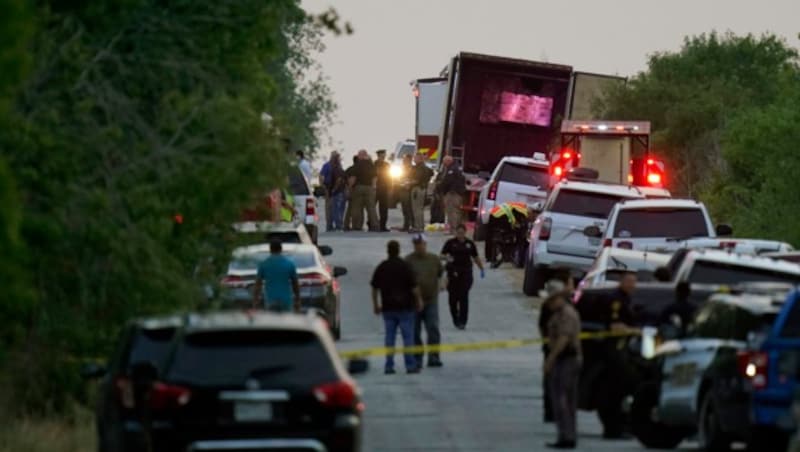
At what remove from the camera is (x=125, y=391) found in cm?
1967

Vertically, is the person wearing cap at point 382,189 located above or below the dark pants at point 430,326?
above

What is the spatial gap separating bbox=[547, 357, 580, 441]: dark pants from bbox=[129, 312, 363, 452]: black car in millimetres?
5384

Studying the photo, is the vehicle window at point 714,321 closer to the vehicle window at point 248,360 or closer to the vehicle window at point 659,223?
the vehicle window at point 248,360

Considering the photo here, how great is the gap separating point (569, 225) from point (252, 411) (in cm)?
2484

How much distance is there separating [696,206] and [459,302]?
151 inches

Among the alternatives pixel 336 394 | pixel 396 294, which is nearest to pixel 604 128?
pixel 396 294

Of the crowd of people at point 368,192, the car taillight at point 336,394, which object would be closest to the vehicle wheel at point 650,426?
the car taillight at point 336,394

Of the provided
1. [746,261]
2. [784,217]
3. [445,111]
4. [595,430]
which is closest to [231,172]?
[595,430]

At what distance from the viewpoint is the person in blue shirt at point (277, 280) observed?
107 ft

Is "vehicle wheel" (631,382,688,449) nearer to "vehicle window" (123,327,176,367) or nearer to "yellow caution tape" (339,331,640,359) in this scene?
"yellow caution tape" (339,331,640,359)

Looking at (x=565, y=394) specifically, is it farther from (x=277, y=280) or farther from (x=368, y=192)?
(x=368, y=192)

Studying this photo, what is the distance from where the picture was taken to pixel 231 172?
2500cm

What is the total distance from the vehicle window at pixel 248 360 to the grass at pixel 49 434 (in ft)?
16.3

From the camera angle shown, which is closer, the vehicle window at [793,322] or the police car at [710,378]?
the vehicle window at [793,322]
